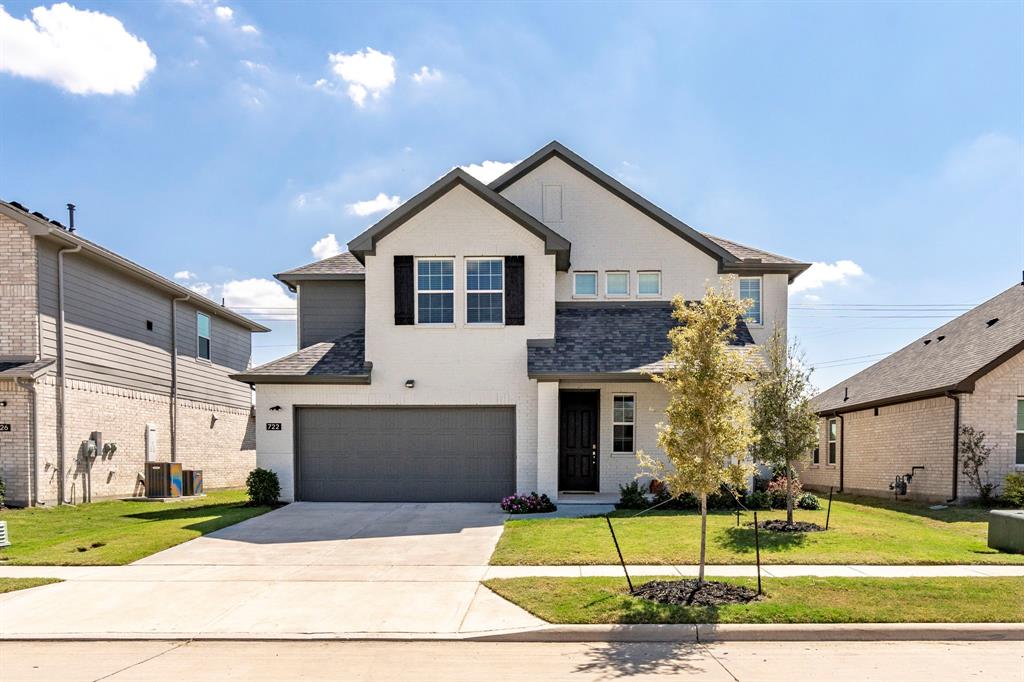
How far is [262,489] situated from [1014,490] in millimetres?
17931

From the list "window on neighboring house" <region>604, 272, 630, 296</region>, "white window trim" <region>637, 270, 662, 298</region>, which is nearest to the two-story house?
"white window trim" <region>637, 270, 662, 298</region>

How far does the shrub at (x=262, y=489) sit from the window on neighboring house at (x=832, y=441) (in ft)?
64.2

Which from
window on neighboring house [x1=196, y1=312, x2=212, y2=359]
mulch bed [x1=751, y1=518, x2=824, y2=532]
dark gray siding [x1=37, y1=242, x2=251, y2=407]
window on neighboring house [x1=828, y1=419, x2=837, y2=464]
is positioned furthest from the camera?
window on neighboring house [x1=196, y1=312, x2=212, y2=359]

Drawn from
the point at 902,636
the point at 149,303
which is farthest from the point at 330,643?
the point at 149,303

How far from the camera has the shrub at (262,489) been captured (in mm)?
16906

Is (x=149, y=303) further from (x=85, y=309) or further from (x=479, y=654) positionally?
(x=479, y=654)

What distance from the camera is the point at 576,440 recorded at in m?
18.1

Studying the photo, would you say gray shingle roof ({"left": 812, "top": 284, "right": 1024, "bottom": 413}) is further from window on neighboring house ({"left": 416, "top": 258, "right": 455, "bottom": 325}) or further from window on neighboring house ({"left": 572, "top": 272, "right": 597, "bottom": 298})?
window on neighboring house ({"left": 416, "top": 258, "right": 455, "bottom": 325})

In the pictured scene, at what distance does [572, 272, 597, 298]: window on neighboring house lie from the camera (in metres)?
19.7

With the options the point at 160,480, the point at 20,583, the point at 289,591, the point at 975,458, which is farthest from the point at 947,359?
the point at 160,480

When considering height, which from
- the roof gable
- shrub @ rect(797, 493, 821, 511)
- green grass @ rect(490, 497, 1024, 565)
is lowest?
green grass @ rect(490, 497, 1024, 565)

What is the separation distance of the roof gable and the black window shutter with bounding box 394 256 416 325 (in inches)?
31.8

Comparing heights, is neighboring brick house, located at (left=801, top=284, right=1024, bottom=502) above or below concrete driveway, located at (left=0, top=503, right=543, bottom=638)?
above

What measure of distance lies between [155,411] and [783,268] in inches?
795
